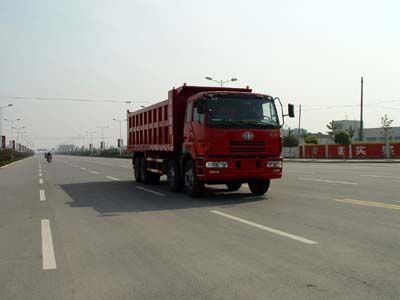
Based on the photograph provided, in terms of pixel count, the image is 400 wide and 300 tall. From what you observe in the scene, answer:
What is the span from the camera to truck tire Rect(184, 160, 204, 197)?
47.0 feet

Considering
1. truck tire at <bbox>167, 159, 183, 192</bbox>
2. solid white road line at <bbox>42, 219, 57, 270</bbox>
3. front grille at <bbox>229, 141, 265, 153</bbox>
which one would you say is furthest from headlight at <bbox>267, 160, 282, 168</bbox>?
solid white road line at <bbox>42, 219, 57, 270</bbox>

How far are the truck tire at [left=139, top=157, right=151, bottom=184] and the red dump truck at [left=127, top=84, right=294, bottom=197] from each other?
481 centimetres

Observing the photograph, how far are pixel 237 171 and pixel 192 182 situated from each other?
149 centimetres

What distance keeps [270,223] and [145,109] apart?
38.0 feet

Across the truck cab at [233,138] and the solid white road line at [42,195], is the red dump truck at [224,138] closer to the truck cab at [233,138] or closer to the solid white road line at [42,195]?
the truck cab at [233,138]

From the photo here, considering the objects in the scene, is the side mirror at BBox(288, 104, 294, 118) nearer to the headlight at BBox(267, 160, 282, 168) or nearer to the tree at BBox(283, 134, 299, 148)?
the headlight at BBox(267, 160, 282, 168)

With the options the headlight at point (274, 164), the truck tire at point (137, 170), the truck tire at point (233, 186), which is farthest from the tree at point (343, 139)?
the headlight at point (274, 164)

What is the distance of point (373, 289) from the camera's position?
539cm

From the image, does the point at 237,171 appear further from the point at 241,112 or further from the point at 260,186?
the point at 260,186

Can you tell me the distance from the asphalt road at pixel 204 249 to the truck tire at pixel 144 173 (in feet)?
23.0

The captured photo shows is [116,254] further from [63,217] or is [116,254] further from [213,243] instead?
[63,217]

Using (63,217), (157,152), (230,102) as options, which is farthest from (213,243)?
(157,152)

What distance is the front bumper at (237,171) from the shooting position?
1359 centimetres

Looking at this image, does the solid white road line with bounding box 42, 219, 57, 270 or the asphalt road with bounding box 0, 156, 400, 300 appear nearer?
the asphalt road with bounding box 0, 156, 400, 300
